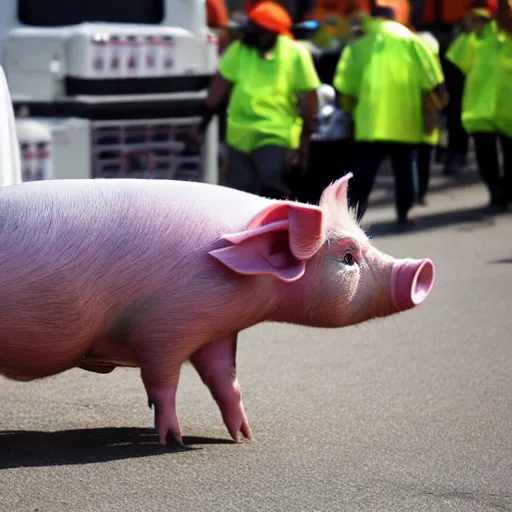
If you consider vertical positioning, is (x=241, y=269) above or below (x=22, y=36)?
above

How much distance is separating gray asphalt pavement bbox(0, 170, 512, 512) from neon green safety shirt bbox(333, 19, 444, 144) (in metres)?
3.13

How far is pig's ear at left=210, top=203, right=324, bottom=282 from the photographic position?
544 centimetres

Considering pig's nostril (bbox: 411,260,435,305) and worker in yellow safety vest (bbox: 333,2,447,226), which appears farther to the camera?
worker in yellow safety vest (bbox: 333,2,447,226)

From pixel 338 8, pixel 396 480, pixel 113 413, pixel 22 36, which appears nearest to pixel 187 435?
pixel 113 413

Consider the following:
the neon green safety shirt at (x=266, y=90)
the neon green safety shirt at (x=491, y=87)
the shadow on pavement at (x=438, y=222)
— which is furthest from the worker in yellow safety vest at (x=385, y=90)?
the neon green safety shirt at (x=491, y=87)

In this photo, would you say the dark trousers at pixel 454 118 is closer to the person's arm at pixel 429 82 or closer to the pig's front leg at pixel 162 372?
the person's arm at pixel 429 82

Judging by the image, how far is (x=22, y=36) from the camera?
11484 millimetres

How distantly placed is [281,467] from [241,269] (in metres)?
0.69

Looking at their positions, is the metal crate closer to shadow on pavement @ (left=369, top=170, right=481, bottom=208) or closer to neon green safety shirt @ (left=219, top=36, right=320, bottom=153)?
neon green safety shirt @ (left=219, top=36, right=320, bottom=153)

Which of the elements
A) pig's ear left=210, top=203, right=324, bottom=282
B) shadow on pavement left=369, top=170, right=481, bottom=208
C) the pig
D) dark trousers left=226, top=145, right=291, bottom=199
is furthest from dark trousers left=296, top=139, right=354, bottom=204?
pig's ear left=210, top=203, right=324, bottom=282

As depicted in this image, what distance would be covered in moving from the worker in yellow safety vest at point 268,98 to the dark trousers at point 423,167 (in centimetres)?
257

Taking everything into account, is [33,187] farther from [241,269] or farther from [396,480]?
[396,480]

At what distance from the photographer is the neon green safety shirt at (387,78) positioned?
Result: 1177 centimetres

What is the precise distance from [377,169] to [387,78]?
2.40 feet
